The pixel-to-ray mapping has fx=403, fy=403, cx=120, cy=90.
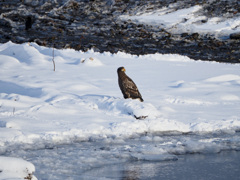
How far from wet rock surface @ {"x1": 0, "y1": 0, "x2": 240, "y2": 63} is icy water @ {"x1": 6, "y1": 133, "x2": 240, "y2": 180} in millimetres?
14770

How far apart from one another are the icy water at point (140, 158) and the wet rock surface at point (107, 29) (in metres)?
14.8

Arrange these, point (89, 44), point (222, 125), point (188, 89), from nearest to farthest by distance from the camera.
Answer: point (222, 125)
point (188, 89)
point (89, 44)

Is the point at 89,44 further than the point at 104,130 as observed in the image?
Yes

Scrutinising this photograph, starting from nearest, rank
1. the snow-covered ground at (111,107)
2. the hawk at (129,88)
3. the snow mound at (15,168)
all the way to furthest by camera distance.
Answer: the snow mound at (15,168) → the snow-covered ground at (111,107) → the hawk at (129,88)

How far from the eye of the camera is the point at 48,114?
742cm

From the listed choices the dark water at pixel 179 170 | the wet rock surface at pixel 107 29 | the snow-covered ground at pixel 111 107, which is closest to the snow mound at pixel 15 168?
the snow-covered ground at pixel 111 107

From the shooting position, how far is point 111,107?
25.7 ft

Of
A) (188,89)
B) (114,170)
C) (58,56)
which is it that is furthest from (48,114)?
(58,56)

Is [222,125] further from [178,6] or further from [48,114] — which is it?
[178,6]

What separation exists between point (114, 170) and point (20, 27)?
25.3m

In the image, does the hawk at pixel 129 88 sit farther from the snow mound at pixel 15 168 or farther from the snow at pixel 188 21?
the snow at pixel 188 21

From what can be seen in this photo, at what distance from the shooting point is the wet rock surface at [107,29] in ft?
75.9

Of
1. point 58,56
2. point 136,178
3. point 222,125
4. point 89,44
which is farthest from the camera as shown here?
point 89,44

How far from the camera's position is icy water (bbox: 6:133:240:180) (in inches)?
183
